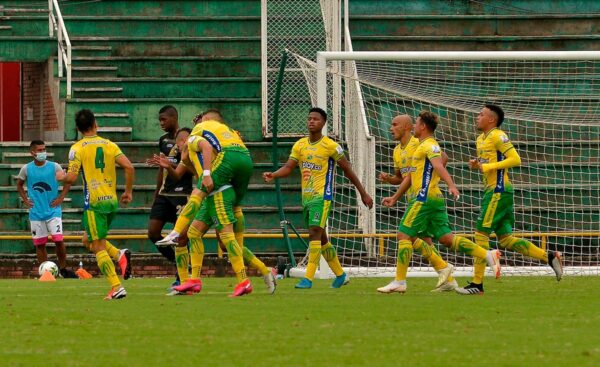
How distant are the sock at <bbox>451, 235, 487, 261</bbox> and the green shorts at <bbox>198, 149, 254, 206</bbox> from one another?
101 inches

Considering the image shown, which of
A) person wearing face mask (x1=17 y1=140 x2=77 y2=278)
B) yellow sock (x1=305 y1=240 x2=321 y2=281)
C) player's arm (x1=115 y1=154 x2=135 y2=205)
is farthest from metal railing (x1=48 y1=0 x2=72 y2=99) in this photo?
player's arm (x1=115 y1=154 x2=135 y2=205)

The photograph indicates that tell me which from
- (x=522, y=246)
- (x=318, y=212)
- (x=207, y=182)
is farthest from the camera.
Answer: (x=318, y=212)

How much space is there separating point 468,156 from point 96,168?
9.50 m

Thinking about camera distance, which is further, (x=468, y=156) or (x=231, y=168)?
(x=468, y=156)

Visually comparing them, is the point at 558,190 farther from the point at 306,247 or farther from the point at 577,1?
the point at 577,1

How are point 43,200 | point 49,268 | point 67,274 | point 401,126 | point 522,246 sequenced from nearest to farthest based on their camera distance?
point 522,246, point 401,126, point 49,268, point 67,274, point 43,200

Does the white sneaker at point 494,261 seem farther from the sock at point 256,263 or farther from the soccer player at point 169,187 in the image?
the soccer player at point 169,187

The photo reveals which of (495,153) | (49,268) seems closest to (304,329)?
(495,153)

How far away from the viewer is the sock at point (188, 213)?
14.9 metres

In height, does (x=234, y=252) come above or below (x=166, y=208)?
below

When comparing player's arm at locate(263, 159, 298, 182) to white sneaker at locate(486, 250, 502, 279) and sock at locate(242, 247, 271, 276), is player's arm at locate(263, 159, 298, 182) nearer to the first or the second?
sock at locate(242, 247, 271, 276)

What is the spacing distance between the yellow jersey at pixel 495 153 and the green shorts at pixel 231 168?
279 centimetres

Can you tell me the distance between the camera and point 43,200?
22797 mm

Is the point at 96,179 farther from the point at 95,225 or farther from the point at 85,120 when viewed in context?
the point at 85,120
